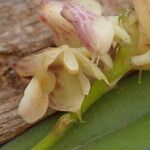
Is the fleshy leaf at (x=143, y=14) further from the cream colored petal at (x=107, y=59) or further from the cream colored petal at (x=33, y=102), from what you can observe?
the cream colored petal at (x=33, y=102)

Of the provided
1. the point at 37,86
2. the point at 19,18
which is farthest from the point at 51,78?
the point at 19,18

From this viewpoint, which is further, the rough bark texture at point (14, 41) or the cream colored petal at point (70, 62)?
the rough bark texture at point (14, 41)

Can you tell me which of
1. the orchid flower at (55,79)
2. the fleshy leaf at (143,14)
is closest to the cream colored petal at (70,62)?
the orchid flower at (55,79)

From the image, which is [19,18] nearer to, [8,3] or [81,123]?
[8,3]

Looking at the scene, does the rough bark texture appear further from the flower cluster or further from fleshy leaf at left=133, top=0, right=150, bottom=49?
fleshy leaf at left=133, top=0, right=150, bottom=49

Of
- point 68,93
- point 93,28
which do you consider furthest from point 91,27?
point 68,93
